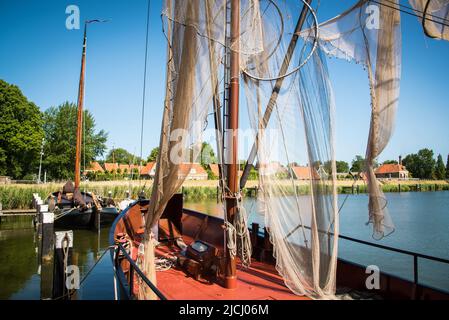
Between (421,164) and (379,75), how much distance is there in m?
110

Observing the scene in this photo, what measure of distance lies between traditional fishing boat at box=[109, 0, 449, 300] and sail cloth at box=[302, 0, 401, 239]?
14 mm

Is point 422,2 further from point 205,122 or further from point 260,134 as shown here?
point 205,122

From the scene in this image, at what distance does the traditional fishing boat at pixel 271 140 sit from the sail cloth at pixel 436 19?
46 cm

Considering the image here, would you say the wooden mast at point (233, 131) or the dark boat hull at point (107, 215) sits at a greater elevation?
the wooden mast at point (233, 131)

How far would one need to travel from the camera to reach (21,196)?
22.7 meters

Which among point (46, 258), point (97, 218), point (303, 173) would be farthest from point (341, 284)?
point (97, 218)

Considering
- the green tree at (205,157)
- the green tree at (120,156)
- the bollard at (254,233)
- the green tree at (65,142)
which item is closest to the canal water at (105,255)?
the bollard at (254,233)

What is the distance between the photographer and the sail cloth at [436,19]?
341 cm

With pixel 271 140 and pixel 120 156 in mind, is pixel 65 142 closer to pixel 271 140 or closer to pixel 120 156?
pixel 271 140

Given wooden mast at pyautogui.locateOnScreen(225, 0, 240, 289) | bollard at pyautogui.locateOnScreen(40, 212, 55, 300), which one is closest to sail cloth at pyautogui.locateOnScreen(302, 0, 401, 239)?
wooden mast at pyautogui.locateOnScreen(225, 0, 240, 289)

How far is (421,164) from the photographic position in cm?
9381

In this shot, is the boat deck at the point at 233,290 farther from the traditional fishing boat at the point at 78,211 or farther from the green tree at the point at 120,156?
the green tree at the point at 120,156

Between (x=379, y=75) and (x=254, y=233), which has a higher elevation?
(x=379, y=75)

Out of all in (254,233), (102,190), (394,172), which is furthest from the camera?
(394,172)
